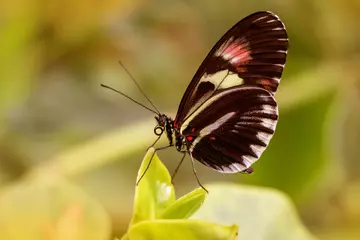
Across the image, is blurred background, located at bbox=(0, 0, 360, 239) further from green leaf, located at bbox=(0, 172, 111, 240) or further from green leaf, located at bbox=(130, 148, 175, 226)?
green leaf, located at bbox=(130, 148, 175, 226)

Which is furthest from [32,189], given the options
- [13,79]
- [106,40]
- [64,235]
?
[106,40]

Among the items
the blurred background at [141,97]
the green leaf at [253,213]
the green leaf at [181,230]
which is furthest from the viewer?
the blurred background at [141,97]

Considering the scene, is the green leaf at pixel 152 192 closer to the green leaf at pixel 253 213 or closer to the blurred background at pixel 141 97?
the green leaf at pixel 253 213

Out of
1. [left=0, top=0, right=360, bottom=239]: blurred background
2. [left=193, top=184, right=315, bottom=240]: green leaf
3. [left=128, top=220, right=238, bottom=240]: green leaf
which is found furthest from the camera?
[left=0, top=0, right=360, bottom=239]: blurred background

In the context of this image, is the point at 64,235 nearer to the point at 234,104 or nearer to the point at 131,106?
the point at 234,104

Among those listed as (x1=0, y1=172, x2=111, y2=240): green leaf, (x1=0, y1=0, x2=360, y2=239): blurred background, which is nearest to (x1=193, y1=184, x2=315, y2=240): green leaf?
(x1=0, y1=172, x2=111, y2=240): green leaf

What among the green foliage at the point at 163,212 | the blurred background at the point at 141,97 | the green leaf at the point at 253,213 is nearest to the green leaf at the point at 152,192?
the green foliage at the point at 163,212

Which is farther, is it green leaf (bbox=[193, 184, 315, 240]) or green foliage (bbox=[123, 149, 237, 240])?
green leaf (bbox=[193, 184, 315, 240])
